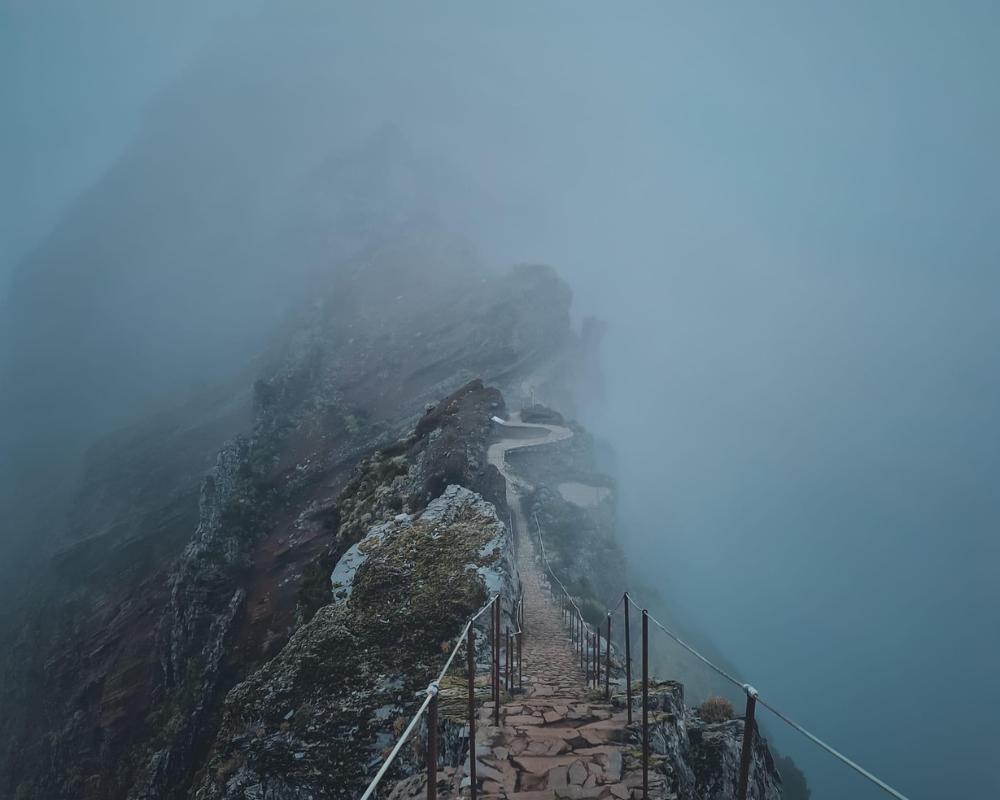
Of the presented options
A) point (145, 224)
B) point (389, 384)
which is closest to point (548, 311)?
point (389, 384)

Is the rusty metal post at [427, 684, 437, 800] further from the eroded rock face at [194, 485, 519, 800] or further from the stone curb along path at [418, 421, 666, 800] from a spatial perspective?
the eroded rock face at [194, 485, 519, 800]

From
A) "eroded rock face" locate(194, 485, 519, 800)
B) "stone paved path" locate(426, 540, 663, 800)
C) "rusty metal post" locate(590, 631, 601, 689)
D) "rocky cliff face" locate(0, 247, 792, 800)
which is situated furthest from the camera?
"rocky cliff face" locate(0, 247, 792, 800)

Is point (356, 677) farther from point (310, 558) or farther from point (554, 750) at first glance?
point (310, 558)

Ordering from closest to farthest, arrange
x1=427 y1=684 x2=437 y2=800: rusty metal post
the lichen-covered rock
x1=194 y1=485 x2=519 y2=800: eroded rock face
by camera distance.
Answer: x1=427 y1=684 x2=437 y2=800: rusty metal post, the lichen-covered rock, x1=194 y1=485 x2=519 y2=800: eroded rock face

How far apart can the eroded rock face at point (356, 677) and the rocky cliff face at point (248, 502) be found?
12.4 ft

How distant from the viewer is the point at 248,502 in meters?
42.1

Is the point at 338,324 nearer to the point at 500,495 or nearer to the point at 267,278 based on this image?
the point at 267,278

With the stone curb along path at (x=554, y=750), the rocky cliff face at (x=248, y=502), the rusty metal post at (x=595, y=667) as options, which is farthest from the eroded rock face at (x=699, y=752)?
the rocky cliff face at (x=248, y=502)

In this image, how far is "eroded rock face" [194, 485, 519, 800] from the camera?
10336 millimetres

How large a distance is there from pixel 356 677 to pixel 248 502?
3452cm

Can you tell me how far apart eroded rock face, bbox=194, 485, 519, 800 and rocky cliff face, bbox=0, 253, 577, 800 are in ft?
12.4

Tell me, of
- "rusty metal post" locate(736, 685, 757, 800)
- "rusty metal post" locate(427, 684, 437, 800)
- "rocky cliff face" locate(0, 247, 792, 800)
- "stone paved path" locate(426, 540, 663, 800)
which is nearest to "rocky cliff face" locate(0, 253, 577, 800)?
"rocky cliff face" locate(0, 247, 792, 800)

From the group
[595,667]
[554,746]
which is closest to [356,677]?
[595,667]

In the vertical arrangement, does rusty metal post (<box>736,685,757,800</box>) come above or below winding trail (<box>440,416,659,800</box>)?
above
